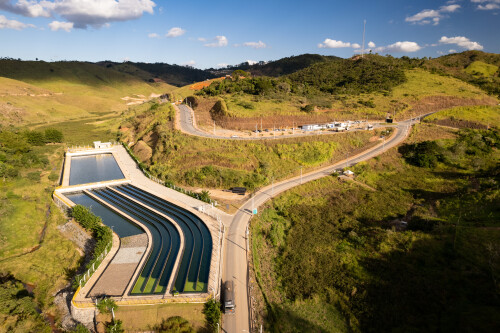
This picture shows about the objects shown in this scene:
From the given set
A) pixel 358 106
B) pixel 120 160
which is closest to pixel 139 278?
pixel 120 160

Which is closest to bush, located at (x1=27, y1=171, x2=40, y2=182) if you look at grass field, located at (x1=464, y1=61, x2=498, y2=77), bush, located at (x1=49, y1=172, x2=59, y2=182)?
bush, located at (x1=49, y1=172, x2=59, y2=182)

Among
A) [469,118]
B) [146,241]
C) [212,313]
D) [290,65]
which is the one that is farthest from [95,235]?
[290,65]

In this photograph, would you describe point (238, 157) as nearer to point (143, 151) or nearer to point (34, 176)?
point (143, 151)

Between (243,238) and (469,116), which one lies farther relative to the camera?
(469,116)

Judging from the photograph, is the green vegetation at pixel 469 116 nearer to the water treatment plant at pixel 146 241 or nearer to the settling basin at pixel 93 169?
the water treatment plant at pixel 146 241

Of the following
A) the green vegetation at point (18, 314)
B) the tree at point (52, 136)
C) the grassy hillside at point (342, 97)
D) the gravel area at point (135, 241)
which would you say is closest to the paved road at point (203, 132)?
the grassy hillside at point (342, 97)

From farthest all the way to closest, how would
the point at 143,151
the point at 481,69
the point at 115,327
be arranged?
the point at 481,69, the point at 143,151, the point at 115,327
